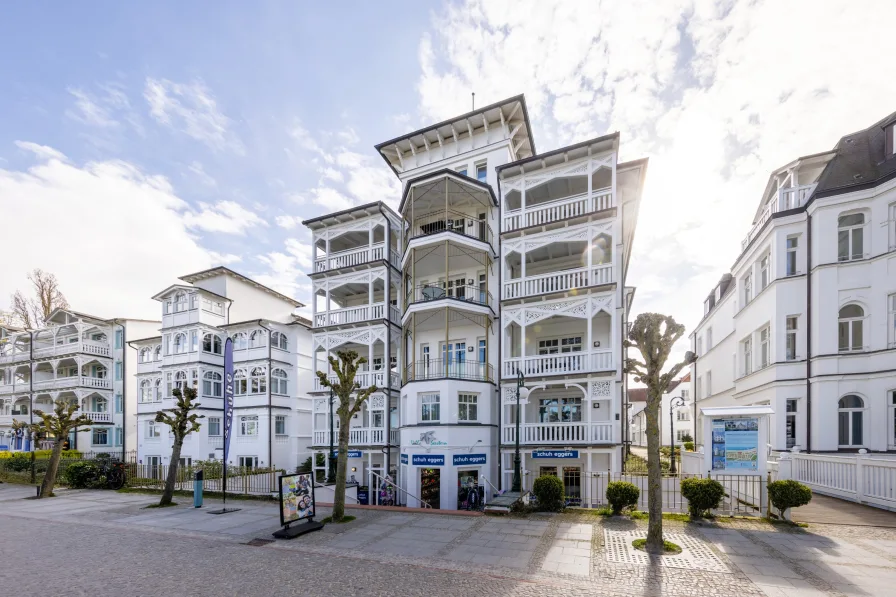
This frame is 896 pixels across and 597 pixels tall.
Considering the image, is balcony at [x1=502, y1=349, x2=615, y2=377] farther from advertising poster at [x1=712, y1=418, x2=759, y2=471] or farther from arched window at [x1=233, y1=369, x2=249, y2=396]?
arched window at [x1=233, y1=369, x2=249, y2=396]

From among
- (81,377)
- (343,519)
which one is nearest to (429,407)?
(343,519)

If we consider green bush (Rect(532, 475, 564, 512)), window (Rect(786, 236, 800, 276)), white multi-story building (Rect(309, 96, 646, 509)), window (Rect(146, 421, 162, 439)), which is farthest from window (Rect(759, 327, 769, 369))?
window (Rect(146, 421, 162, 439))

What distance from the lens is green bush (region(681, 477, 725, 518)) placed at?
12.2m

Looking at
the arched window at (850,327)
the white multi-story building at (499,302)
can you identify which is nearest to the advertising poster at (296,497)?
the white multi-story building at (499,302)

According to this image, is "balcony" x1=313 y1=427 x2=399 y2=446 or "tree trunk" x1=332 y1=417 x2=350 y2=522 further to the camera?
"balcony" x1=313 y1=427 x2=399 y2=446

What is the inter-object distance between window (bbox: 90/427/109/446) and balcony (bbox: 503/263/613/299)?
130 ft

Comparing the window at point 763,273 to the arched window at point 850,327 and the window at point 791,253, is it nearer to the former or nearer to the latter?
the window at point 791,253

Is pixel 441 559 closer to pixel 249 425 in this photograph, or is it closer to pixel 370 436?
pixel 370 436

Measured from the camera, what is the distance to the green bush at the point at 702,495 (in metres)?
12.2

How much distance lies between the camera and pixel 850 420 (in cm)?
1755

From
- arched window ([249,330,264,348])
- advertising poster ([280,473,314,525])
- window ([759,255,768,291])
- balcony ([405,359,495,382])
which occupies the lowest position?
advertising poster ([280,473,314,525])

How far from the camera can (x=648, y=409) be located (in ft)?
36.8

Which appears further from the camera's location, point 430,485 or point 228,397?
point 430,485

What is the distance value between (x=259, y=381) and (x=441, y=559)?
84.0ft
